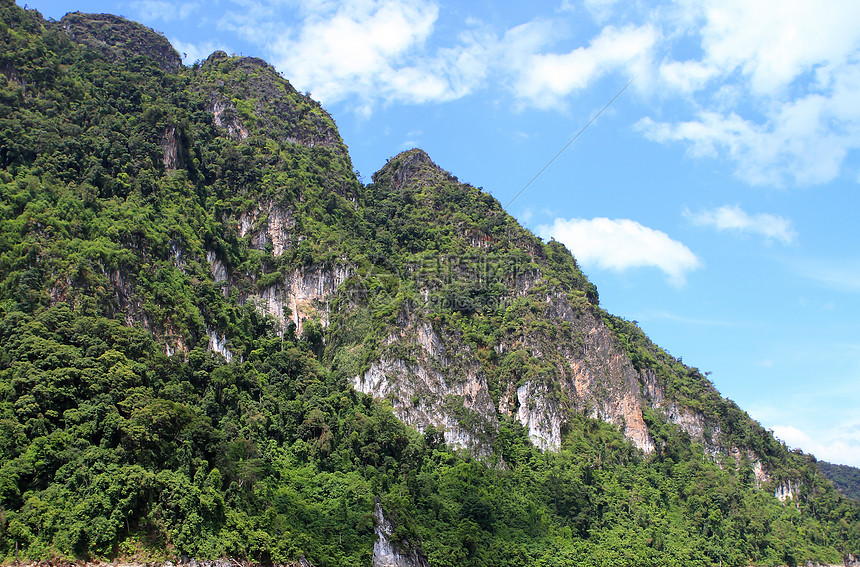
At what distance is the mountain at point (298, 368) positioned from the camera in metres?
52.1

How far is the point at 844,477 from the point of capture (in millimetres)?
163750

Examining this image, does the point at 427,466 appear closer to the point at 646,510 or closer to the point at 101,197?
the point at 646,510

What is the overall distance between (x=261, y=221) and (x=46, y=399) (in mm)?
39512

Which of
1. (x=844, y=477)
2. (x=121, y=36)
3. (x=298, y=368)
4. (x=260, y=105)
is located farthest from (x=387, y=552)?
(x=844, y=477)

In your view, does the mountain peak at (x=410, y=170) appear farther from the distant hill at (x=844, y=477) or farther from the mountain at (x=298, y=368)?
the distant hill at (x=844, y=477)

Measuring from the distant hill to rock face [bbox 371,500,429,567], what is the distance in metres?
119

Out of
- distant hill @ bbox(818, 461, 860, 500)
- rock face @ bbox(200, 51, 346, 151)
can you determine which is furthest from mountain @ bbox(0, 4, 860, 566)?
distant hill @ bbox(818, 461, 860, 500)

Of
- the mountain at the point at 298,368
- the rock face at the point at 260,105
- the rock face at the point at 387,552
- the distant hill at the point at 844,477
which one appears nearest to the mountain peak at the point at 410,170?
the mountain at the point at 298,368

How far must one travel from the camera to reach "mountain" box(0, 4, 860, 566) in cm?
5212

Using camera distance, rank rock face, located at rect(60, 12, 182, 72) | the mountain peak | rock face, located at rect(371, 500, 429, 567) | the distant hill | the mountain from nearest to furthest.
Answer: the mountain, rock face, located at rect(371, 500, 429, 567), rock face, located at rect(60, 12, 182, 72), the mountain peak, the distant hill

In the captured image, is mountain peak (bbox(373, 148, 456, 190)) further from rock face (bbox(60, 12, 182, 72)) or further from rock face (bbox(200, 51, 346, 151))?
rock face (bbox(60, 12, 182, 72))

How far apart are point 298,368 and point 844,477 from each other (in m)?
134

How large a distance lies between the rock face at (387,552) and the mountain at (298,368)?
186 millimetres

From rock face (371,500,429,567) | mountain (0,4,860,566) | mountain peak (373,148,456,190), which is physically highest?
mountain peak (373,148,456,190)
